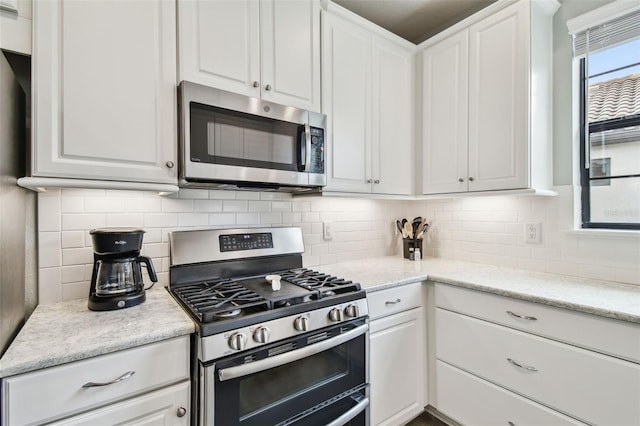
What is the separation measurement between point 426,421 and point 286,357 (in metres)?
1.31

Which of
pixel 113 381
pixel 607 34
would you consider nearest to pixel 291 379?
pixel 113 381

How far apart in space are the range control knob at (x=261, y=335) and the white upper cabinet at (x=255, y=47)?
110cm

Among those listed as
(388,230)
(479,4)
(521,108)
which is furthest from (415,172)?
(479,4)

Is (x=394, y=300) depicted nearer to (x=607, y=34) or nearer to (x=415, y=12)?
(x=607, y=34)

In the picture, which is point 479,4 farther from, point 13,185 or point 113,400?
point 113,400

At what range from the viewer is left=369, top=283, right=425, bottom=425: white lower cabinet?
166 centimetres

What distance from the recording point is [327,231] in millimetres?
2186

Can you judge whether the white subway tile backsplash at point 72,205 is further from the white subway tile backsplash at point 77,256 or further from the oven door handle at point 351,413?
the oven door handle at point 351,413

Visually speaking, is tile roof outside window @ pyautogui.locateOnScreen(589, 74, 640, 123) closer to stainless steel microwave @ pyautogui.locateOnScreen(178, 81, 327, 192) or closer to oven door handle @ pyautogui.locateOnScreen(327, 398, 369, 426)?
stainless steel microwave @ pyautogui.locateOnScreen(178, 81, 327, 192)

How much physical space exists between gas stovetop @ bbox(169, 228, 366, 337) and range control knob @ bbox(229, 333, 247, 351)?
0.03 metres

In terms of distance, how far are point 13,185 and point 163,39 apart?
80cm

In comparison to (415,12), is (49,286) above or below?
below

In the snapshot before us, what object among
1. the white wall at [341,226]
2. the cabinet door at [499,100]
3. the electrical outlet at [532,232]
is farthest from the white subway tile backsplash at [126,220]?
the electrical outlet at [532,232]

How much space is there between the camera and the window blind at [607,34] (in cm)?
163
